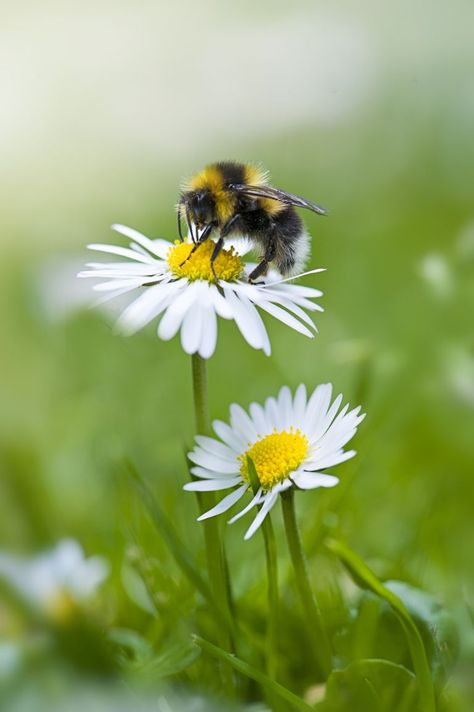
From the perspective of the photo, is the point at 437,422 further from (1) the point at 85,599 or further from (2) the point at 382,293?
(1) the point at 85,599

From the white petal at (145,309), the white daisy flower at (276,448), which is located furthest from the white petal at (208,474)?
the white petal at (145,309)

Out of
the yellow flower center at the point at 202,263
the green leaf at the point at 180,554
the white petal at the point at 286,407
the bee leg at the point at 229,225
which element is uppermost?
the bee leg at the point at 229,225

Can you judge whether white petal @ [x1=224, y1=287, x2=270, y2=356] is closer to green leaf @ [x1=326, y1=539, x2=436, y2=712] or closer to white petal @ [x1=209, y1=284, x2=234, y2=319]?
white petal @ [x1=209, y1=284, x2=234, y2=319]

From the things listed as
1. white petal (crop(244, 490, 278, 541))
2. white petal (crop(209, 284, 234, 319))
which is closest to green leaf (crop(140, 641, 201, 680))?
white petal (crop(244, 490, 278, 541))

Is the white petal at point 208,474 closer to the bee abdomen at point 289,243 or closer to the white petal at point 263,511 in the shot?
the white petal at point 263,511

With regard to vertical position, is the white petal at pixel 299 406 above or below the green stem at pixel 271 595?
above

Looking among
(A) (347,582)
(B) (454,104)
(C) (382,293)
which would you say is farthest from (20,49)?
(A) (347,582)
